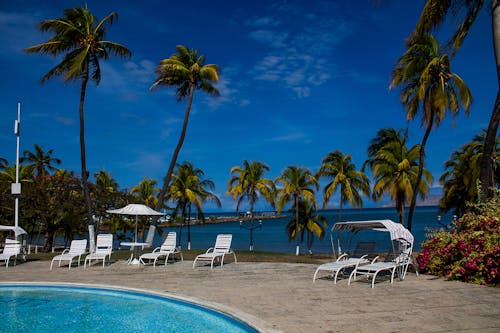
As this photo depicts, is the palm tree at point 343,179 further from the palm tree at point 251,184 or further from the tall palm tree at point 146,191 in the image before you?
the tall palm tree at point 146,191

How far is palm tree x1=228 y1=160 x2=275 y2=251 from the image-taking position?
106ft

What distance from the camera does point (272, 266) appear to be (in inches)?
526

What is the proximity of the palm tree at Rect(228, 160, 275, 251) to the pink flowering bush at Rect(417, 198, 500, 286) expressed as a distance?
20591 millimetres

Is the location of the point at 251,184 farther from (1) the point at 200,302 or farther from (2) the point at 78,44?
(1) the point at 200,302

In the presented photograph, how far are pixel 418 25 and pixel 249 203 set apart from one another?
72.4ft

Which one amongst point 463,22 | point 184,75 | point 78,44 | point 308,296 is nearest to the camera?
point 308,296

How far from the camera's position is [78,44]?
1719 cm

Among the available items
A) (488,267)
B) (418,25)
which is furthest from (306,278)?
(418,25)

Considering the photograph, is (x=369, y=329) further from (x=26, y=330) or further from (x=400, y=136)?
(x=400, y=136)

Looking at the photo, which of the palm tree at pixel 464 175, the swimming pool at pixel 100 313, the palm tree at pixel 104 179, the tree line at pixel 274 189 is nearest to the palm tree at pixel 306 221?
the tree line at pixel 274 189

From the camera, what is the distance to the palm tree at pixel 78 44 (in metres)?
16.5

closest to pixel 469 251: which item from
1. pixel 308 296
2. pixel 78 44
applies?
pixel 308 296

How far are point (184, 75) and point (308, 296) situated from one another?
13.4 meters

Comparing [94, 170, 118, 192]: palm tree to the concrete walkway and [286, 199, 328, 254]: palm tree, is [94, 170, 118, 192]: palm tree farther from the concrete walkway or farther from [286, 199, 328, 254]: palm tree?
the concrete walkway
